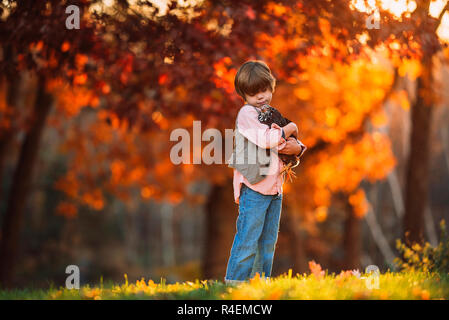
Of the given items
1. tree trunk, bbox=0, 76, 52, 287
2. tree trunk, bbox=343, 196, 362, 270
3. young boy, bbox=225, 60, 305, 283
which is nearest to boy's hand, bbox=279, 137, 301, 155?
young boy, bbox=225, 60, 305, 283

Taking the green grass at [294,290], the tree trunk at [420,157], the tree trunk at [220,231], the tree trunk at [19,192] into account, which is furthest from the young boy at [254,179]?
the tree trunk at [19,192]

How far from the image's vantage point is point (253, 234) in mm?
3502

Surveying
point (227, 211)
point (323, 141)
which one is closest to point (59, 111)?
point (227, 211)

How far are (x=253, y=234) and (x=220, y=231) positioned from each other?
7232 mm

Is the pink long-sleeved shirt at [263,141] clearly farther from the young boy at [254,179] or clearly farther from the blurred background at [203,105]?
the blurred background at [203,105]

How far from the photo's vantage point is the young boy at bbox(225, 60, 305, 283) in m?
3.49

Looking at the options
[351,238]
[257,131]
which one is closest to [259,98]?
[257,131]

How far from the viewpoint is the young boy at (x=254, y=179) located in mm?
3492

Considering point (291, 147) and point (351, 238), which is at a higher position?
point (291, 147)

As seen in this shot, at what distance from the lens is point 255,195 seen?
354cm

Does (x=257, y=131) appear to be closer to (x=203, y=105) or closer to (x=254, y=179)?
(x=254, y=179)

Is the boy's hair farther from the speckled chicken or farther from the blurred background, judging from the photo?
the blurred background

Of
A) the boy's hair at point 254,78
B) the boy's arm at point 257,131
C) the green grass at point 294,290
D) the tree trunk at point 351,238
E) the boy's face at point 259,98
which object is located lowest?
the tree trunk at point 351,238

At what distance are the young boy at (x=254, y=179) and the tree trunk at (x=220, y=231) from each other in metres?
7.01
